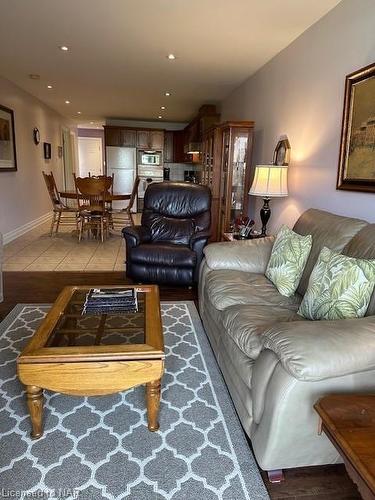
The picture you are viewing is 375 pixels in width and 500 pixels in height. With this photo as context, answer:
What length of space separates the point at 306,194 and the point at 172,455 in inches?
94.3

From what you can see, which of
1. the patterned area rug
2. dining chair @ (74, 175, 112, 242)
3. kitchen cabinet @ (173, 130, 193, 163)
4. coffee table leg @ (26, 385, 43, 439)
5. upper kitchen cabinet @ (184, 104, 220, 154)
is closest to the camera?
the patterned area rug

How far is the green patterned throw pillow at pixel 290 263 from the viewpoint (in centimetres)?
215

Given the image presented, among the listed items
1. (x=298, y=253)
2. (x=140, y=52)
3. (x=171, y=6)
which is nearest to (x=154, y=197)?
(x=140, y=52)

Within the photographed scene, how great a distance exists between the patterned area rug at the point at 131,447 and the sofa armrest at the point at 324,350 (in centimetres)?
54

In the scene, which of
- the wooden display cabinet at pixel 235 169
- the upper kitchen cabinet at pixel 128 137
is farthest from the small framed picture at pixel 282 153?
the upper kitchen cabinet at pixel 128 137

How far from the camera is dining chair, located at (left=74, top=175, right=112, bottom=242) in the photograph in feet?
17.7

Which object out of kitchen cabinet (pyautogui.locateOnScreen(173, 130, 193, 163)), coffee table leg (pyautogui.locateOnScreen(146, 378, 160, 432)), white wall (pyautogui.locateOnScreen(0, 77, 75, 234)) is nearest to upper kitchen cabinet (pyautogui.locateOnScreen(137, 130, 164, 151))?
kitchen cabinet (pyautogui.locateOnScreen(173, 130, 193, 163))

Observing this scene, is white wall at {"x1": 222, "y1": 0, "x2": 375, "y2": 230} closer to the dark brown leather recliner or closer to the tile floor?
the dark brown leather recliner

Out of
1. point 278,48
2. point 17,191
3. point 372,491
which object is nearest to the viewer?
point 372,491

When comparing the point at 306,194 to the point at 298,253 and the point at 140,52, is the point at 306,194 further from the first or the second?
the point at 140,52

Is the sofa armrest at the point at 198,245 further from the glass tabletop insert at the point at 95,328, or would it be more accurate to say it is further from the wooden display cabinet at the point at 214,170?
the wooden display cabinet at the point at 214,170

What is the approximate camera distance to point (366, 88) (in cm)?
222

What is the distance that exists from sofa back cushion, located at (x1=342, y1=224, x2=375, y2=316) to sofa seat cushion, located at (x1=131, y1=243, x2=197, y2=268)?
1557mm

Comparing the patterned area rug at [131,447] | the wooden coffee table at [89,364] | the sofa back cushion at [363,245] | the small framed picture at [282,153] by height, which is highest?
the small framed picture at [282,153]
